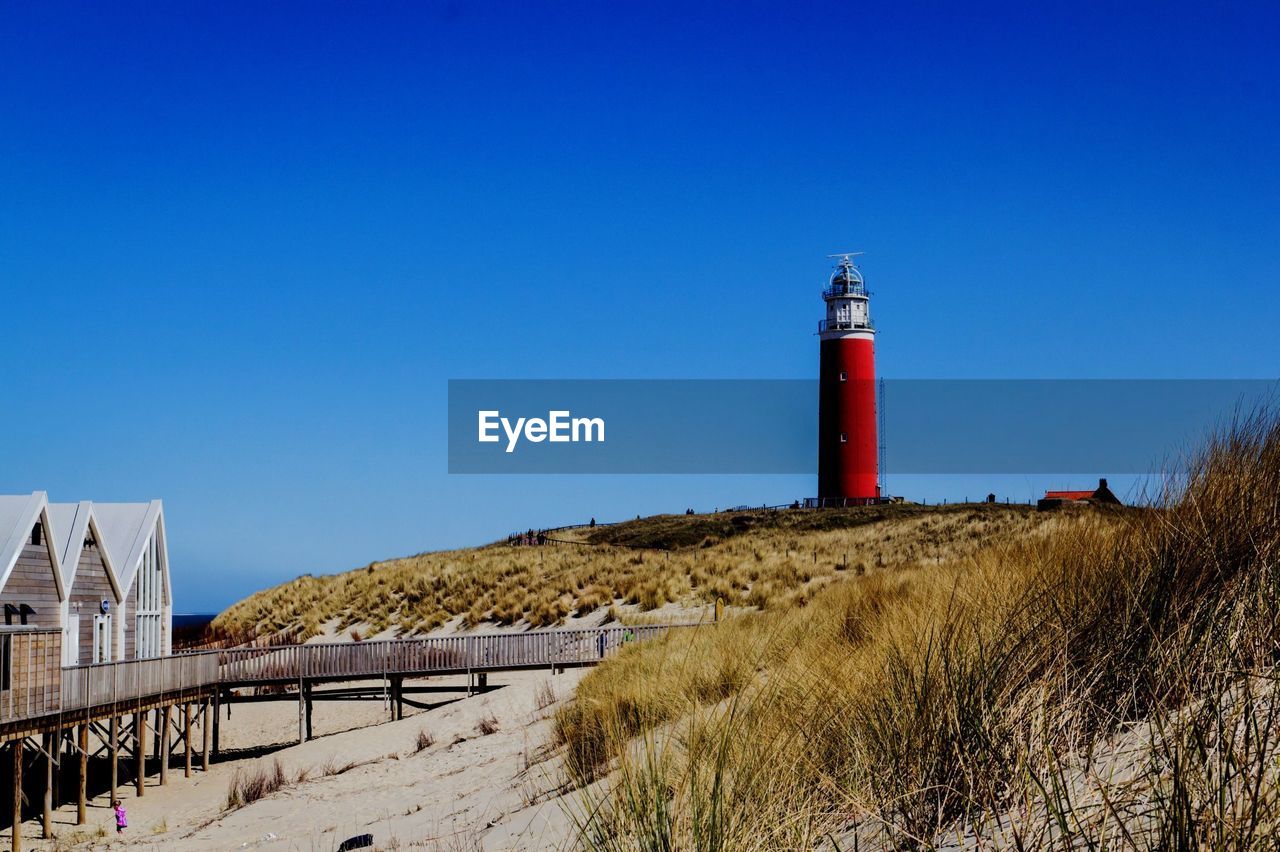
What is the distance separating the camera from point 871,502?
193ft

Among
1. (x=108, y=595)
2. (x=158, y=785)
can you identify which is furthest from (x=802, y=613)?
(x=108, y=595)

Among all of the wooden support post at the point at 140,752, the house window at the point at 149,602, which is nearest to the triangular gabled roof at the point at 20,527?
the wooden support post at the point at 140,752

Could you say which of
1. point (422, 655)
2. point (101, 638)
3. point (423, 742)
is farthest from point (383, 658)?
point (423, 742)

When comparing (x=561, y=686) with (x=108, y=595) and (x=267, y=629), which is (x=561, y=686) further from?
(x=267, y=629)

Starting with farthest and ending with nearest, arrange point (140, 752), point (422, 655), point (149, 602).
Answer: point (149, 602)
point (422, 655)
point (140, 752)

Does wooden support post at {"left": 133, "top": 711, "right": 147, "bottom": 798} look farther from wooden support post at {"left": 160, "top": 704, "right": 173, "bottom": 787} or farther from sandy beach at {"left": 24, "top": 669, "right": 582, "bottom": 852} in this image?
wooden support post at {"left": 160, "top": 704, "right": 173, "bottom": 787}

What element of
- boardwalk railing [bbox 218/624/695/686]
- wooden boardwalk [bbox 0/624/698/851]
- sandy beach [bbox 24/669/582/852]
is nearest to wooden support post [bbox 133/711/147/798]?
wooden boardwalk [bbox 0/624/698/851]

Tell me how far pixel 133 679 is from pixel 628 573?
23.9 meters

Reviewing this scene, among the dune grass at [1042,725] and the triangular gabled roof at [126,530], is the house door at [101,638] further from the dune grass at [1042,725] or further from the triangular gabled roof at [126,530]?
the dune grass at [1042,725]

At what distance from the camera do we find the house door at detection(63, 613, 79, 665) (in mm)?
25266

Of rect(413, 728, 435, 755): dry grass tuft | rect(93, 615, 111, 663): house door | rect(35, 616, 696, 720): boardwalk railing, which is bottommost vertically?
rect(413, 728, 435, 755): dry grass tuft

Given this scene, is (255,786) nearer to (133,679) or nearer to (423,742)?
(423,742)

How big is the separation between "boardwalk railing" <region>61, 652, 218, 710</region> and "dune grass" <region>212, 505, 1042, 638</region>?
44.9 feet

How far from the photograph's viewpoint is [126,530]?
Result: 2969cm
